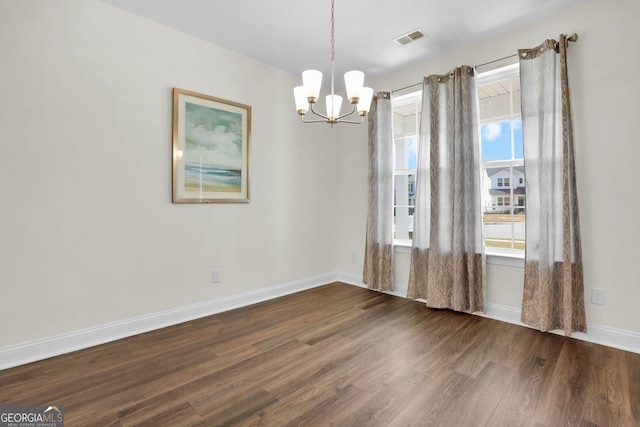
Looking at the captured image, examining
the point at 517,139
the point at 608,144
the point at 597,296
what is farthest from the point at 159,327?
the point at 608,144

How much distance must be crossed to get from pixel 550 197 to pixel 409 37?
2007mm

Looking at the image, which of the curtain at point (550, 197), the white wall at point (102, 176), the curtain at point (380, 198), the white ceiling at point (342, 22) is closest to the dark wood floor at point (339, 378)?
the curtain at point (550, 197)

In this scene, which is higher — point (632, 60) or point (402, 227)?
point (632, 60)

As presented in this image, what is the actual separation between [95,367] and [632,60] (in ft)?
15.2

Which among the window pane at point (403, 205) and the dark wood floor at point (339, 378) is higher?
the window pane at point (403, 205)

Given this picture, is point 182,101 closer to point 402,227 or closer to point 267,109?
point 267,109

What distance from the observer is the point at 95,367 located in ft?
6.89

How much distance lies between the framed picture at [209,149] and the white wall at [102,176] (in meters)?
0.09

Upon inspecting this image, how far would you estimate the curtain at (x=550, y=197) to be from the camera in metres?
2.48

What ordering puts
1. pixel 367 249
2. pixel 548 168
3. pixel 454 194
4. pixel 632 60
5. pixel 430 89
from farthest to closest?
1. pixel 367 249
2. pixel 430 89
3. pixel 454 194
4. pixel 548 168
5. pixel 632 60

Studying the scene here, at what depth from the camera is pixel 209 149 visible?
308 centimetres

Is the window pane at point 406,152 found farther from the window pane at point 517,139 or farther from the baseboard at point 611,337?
the baseboard at point 611,337

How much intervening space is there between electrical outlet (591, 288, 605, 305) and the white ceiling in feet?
7.90

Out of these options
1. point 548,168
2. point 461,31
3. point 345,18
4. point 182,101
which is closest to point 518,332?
point 548,168
